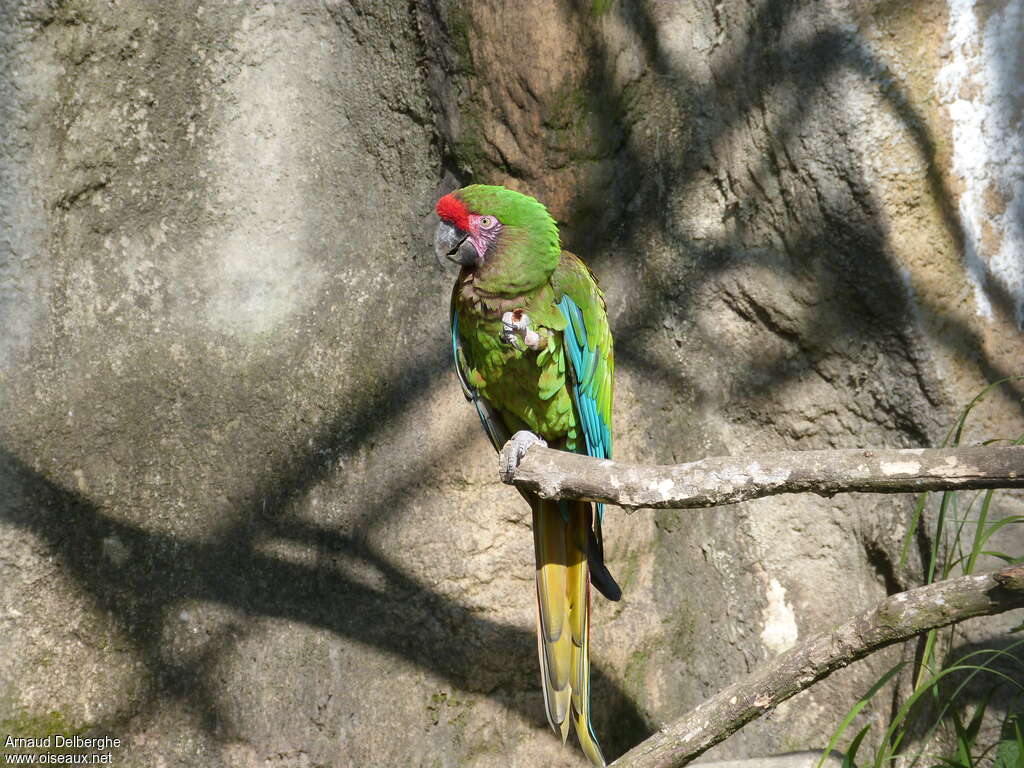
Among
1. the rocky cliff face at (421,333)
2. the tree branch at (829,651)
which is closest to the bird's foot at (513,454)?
the tree branch at (829,651)

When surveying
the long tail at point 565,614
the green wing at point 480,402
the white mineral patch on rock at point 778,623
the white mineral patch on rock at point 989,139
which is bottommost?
the white mineral patch on rock at point 778,623

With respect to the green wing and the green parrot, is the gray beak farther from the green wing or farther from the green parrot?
the green wing

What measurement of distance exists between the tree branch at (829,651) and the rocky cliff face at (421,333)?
0.95 meters

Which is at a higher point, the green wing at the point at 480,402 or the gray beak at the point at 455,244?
the gray beak at the point at 455,244

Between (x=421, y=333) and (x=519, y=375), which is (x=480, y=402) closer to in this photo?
(x=519, y=375)

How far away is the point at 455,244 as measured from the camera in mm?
1769

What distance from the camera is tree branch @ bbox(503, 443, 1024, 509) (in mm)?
1234

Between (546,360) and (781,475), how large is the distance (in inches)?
24.6

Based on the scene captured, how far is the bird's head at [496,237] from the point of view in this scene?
5.70 feet

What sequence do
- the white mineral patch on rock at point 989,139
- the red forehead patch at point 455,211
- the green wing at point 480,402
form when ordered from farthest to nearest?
the white mineral patch on rock at point 989,139
the green wing at point 480,402
the red forehead patch at point 455,211

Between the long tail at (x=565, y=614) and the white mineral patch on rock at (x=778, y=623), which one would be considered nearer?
the long tail at (x=565, y=614)

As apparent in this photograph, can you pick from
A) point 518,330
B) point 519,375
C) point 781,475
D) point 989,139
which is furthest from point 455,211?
point 989,139

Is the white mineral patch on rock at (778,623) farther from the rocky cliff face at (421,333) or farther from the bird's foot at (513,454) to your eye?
the bird's foot at (513,454)

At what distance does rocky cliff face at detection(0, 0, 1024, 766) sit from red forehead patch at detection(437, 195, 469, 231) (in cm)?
76
